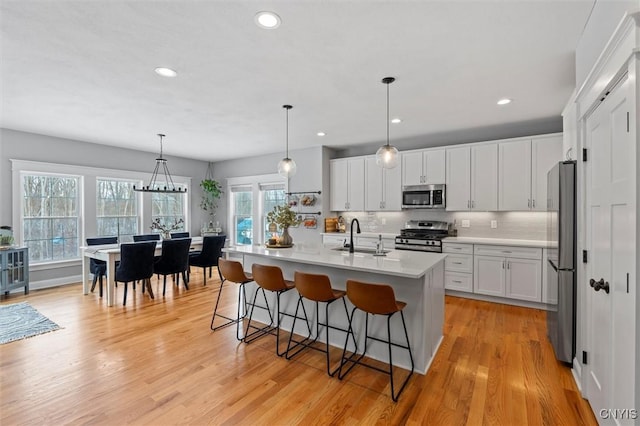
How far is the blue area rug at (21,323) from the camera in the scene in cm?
320

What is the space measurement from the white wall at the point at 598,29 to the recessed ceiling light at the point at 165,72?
124 inches

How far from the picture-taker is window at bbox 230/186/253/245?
24.6ft

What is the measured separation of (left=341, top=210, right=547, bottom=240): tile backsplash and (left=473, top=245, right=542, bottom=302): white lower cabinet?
2.04 feet

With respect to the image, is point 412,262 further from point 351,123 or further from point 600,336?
point 351,123

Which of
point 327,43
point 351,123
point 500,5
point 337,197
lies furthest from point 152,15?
point 337,197

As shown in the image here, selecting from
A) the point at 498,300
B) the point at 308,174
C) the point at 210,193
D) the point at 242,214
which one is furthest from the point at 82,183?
the point at 498,300

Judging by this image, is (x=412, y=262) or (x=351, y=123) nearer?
(x=412, y=262)

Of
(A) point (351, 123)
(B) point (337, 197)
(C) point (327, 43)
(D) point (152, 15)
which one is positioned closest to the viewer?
(D) point (152, 15)

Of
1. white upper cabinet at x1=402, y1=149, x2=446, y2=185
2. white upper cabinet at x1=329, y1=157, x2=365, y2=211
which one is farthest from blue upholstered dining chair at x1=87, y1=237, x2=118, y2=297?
white upper cabinet at x1=402, y1=149, x2=446, y2=185

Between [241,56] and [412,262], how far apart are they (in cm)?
230

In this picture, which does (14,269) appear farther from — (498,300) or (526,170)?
(526,170)

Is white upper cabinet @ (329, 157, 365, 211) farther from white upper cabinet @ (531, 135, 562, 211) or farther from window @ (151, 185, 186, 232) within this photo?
window @ (151, 185, 186, 232)

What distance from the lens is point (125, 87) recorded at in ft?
10.3

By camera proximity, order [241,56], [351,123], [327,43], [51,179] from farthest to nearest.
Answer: [51,179] → [351,123] → [241,56] → [327,43]
